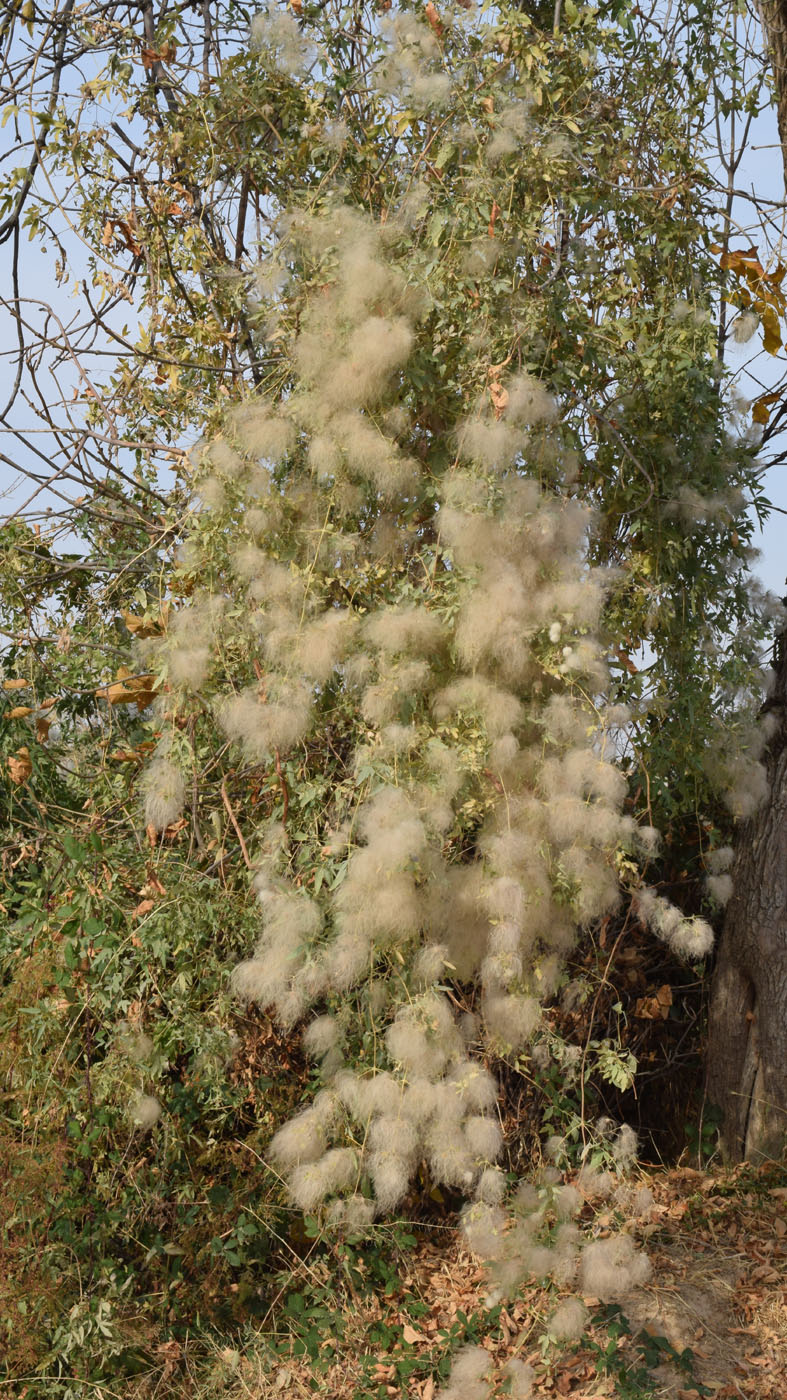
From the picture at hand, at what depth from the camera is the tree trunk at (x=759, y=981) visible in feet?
12.7

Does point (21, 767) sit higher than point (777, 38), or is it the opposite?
point (777, 38)

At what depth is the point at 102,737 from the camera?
3.96 meters

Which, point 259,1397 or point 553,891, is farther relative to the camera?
point 259,1397

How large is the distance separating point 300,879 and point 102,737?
152 centimetres

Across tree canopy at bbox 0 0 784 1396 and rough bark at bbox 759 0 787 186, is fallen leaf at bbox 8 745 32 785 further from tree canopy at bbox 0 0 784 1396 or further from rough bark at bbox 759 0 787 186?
rough bark at bbox 759 0 787 186

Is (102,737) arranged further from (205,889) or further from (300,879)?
(300,879)

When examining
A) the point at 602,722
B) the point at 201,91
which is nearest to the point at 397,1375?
the point at 602,722

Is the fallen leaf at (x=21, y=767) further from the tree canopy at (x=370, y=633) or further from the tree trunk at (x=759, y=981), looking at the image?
the tree trunk at (x=759, y=981)

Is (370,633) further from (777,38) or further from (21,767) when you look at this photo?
(777,38)

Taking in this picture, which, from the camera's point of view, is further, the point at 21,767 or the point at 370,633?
the point at 21,767

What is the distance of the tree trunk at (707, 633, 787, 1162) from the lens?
12.7ft

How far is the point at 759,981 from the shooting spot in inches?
154

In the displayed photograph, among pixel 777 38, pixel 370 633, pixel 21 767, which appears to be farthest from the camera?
pixel 777 38

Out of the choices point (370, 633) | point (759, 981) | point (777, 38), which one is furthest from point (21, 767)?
point (777, 38)
